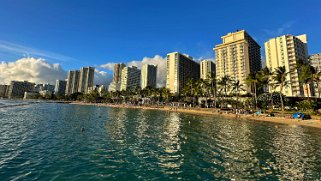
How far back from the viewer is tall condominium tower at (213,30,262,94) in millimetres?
133750

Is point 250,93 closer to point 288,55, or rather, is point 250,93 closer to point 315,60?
point 288,55

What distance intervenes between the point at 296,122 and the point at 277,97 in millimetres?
68557

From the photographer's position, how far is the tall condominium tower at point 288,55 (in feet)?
388

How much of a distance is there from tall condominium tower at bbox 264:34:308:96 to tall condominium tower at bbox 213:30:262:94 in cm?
1654

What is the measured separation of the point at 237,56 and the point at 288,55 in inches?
1335

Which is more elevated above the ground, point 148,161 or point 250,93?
point 250,93

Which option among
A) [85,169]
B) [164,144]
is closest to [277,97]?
[164,144]

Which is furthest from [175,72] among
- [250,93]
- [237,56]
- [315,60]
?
[315,60]

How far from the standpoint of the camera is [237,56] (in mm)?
136875

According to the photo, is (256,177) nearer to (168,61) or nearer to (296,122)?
(296,122)

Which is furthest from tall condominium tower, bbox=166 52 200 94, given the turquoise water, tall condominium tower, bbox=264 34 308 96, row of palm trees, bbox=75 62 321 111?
the turquoise water

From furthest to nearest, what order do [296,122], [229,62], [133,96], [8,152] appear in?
[133,96], [229,62], [296,122], [8,152]

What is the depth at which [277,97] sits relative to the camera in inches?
4200

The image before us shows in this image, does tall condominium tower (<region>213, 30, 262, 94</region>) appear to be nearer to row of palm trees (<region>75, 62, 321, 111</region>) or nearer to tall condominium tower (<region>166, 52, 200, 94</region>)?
row of palm trees (<region>75, 62, 321, 111</region>)
